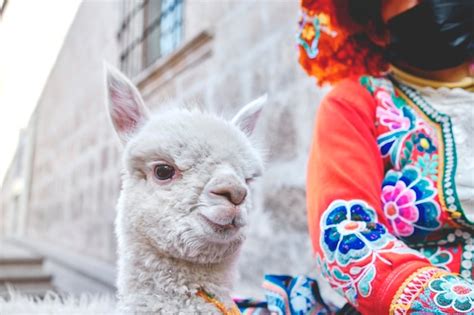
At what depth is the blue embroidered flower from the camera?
73cm

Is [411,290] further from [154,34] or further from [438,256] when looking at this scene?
[154,34]

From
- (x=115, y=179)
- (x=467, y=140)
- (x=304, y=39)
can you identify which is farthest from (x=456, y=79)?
(x=115, y=179)

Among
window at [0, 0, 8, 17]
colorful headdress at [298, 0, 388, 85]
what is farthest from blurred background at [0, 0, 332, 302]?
colorful headdress at [298, 0, 388, 85]

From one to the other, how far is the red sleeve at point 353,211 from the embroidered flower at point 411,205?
1.5 inches

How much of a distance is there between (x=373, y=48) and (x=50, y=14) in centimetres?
77

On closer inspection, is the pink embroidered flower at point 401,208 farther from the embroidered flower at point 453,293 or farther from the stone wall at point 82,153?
the stone wall at point 82,153

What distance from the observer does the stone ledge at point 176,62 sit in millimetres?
2318

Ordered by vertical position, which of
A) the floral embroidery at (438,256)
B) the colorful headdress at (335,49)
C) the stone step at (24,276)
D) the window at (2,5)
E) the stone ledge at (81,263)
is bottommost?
the stone step at (24,276)

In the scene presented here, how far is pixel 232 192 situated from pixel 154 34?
2725mm

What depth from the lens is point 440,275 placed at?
674mm

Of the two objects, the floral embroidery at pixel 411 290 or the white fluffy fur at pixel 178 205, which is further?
the floral embroidery at pixel 411 290

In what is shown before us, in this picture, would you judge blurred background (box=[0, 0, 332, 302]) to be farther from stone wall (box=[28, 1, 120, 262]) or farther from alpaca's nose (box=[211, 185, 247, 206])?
alpaca's nose (box=[211, 185, 247, 206])

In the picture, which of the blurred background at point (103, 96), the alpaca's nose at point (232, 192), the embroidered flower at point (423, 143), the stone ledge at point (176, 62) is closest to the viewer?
the alpaca's nose at point (232, 192)

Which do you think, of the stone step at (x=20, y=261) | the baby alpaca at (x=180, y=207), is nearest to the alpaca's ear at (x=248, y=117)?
the baby alpaca at (x=180, y=207)
